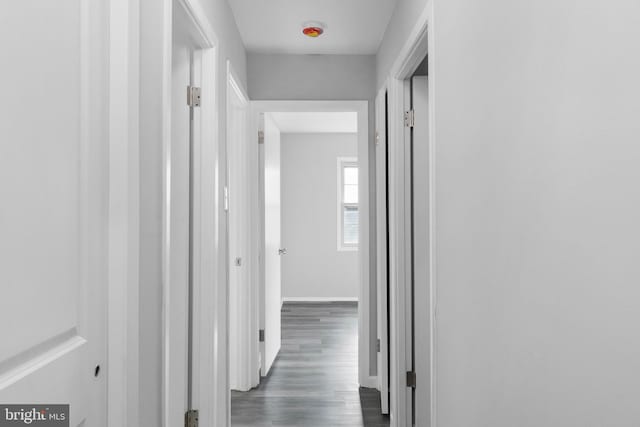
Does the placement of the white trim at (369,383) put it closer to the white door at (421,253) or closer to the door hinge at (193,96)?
the white door at (421,253)

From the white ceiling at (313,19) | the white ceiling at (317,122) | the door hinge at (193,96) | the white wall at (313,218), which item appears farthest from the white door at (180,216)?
the white wall at (313,218)

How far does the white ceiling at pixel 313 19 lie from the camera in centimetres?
261

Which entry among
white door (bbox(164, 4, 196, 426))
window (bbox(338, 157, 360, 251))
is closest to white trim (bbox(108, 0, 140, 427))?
white door (bbox(164, 4, 196, 426))

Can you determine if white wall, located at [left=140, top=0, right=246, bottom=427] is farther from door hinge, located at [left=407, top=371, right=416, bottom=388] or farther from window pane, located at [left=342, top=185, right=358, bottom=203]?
window pane, located at [left=342, top=185, right=358, bottom=203]

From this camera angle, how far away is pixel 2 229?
789mm

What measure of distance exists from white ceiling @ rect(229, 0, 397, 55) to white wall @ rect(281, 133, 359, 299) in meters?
3.24

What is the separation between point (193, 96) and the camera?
2.11 m

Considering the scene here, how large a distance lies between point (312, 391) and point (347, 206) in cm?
375

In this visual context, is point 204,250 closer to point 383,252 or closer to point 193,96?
point 193,96

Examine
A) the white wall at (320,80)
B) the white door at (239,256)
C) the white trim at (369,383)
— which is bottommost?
the white trim at (369,383)

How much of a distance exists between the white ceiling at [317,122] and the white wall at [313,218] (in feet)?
0.73

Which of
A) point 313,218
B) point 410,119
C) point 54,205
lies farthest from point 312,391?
point 313,218

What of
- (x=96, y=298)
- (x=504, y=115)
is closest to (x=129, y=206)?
(x=96, y=298)

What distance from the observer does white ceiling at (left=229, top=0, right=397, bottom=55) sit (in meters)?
2.61
